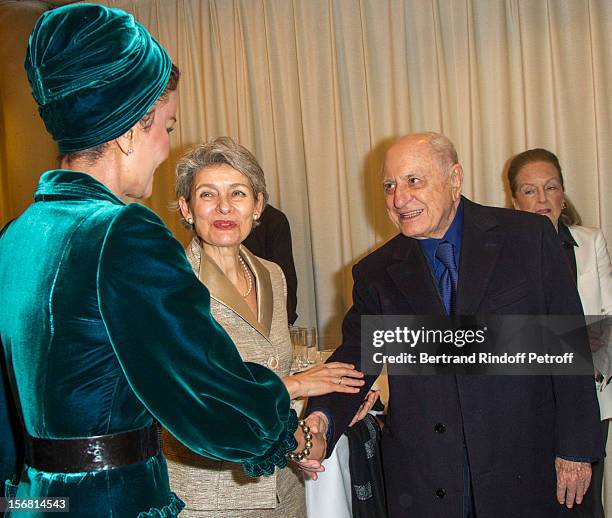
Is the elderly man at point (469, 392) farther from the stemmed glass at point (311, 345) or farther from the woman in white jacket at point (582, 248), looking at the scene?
the stemmed glass at point (311, 345)

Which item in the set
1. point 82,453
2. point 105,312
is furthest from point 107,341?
point 82,453

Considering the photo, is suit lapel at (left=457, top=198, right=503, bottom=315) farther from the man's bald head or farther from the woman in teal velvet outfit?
the woman in teal velvet outfit

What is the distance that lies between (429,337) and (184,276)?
1160 mm

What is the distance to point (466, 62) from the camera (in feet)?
16.3

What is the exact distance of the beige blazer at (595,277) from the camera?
10.2 ft

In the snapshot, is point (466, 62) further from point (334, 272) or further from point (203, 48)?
point (203, 48)

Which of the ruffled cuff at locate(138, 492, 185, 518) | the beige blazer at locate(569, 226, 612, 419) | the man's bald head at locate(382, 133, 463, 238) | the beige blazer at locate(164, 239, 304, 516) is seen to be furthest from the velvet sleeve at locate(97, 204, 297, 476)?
the beige blazer at locate(569, 226, 612, 419)

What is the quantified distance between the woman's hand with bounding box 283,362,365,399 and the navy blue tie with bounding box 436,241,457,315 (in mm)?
416

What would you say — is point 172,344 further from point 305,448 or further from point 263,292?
point 263,292

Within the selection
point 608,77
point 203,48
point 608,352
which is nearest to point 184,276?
point 608,352

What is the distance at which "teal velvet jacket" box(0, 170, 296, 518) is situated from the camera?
47.2 inches

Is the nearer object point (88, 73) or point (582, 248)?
point (88, 73)

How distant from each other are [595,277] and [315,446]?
1.78 metres

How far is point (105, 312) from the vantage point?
119 cm
